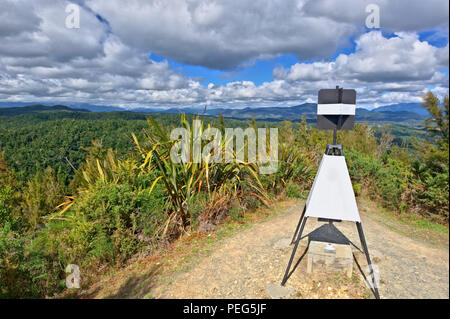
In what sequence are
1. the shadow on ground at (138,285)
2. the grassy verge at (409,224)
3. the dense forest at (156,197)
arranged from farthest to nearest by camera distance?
the shadow on ground at (138,285), the dense forest at (156,197), the grassy verge at (409,224)

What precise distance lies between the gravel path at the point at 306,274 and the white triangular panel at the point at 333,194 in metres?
0.70

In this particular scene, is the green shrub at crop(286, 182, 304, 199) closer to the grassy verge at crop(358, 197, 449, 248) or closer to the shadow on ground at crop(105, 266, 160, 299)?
the grassy verge at crop(358, 197, 449, 248)

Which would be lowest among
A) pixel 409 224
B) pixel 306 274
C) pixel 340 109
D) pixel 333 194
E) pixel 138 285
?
pixel 138 285

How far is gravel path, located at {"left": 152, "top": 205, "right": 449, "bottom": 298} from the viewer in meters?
2.06

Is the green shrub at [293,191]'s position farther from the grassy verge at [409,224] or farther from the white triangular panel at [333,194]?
the white triangular panel at [333,194]

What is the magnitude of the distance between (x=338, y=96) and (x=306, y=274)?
1887mm

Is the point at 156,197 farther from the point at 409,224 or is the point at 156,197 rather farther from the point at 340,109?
the point at 409,224

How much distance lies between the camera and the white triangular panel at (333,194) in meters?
2.22

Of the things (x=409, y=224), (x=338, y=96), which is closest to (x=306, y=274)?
(x=409, y=224)

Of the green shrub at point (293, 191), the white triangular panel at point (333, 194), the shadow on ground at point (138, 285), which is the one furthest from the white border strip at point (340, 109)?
the green shrub at point (293, 191)

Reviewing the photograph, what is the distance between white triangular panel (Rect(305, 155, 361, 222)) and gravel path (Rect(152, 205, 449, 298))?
0.70 meters

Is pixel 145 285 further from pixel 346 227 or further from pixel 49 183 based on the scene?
pixel 49 183

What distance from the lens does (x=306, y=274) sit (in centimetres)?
255

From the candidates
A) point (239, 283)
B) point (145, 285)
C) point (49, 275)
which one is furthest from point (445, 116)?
point (49, 275)
